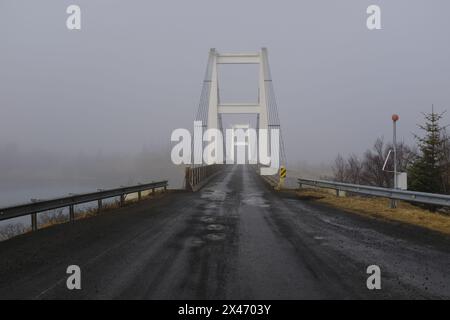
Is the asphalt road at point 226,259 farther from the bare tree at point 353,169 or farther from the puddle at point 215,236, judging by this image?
the bare tree at point 353,169

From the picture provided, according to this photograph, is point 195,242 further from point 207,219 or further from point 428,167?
point 428,167

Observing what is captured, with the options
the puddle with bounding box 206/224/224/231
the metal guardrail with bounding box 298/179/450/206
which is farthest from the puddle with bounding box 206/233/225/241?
the metal guardrail with bounding box 298/179/450/206

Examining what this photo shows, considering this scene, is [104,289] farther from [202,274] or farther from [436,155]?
[436,155]

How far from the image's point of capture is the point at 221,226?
31.6ft

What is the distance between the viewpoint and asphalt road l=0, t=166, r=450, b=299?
181 inches

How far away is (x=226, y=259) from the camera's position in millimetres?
6129

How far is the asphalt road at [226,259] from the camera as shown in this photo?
15.1 ft

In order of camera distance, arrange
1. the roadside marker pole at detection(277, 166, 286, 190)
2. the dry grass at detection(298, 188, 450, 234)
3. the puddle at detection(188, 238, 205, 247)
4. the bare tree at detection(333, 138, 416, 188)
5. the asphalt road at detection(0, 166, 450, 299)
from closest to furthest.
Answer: the asphalt road at detection(0, 166, 450, 299), the puddle at detection(188, 238, 205, 247), the dry grass at detection(298, 188, 450, 234), the roadside marker pole at detection(277, 166, 286, 190), the bare tree at detection(333, 138, 416, 188)

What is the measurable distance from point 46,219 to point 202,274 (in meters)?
9.55

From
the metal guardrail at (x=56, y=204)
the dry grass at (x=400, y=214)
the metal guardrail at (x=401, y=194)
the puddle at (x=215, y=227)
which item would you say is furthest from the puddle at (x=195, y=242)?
the metal guardrail at (x=401, y=194)

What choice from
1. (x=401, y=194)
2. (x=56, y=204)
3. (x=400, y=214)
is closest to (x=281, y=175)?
(x=401, y=194)

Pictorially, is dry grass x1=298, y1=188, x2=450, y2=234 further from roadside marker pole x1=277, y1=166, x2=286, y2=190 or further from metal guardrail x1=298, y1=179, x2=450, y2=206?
roadside marker pole x1=277, y1=166, x2=286, y2=190

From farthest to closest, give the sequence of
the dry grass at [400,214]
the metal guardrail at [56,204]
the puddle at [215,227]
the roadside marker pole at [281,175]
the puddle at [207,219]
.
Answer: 1. the roadside marker pole at [281,175]
2. the puddle at [207,219]
3. the dry grass at [400,214]
4. the puddle at [215,227]
5. the metal guardrail at [56,204]

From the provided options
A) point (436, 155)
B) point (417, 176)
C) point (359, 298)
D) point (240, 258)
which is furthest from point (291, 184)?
point (359, 298)
